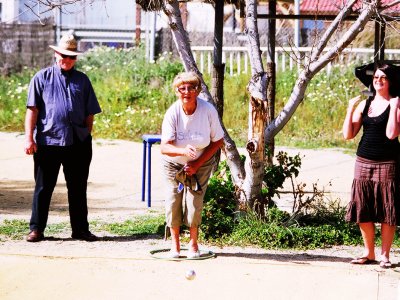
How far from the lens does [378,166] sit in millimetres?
7898

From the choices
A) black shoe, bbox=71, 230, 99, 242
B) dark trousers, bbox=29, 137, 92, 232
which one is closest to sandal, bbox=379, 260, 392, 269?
black shoe, bbox=71, 230, 99, 242

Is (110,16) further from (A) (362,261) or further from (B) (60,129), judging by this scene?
(A) (362,261)

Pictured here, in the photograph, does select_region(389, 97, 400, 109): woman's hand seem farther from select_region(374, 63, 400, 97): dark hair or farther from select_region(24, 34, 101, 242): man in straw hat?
select_region(24, 34, 101, 242): man in straw hat

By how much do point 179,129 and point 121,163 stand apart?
272 inches

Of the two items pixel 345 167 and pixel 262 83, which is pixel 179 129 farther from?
pixel 345 167

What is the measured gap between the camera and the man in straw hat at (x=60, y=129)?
8.70 metres

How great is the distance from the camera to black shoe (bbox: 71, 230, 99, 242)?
8.88 m

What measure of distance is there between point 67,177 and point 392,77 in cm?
305

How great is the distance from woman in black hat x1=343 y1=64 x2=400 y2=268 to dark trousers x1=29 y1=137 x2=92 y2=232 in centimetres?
243

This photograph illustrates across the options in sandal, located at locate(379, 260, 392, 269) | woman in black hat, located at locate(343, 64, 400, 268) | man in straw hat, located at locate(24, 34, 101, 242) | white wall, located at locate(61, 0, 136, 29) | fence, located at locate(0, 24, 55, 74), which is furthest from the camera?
white wall, located at locate(61, 0, 136, 29)

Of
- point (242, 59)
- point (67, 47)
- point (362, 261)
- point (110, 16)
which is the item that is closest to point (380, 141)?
point (362, 261)

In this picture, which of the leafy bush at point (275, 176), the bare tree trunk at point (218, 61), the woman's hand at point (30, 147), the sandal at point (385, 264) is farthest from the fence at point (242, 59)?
the sandal at point (385, 264)

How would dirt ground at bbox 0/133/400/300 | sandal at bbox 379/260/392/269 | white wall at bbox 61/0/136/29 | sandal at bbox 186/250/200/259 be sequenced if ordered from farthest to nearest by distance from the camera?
white wall at bbox 61/0/136/29, sandal at bbox 186/250/200/259, sandal at bbox 379/260/392/269, dirt ground at bbox 0/133/400/300

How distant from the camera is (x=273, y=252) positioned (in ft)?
27.5
